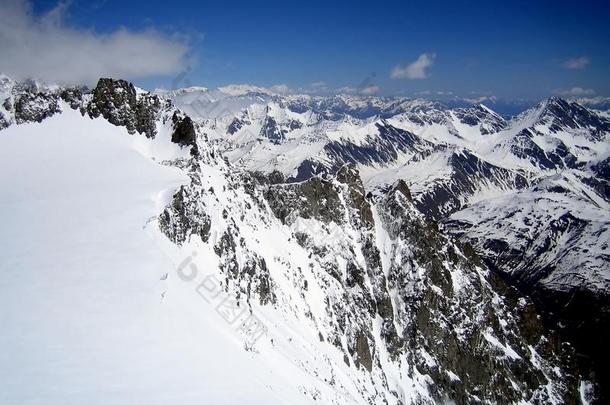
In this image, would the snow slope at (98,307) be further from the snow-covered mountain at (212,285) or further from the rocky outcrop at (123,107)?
the rocky outcrop at (123,107)

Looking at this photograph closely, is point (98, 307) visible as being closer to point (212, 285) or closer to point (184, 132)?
point (212, 285)

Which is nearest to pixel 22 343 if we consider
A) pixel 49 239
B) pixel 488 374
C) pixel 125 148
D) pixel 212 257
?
pixel 49 239

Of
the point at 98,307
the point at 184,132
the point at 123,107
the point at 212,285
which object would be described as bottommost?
the point at 212,285

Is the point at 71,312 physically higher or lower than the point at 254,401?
higher

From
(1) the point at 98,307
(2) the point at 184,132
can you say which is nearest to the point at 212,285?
(1) the point at 98,307

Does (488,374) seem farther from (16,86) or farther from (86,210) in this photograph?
(16,86)

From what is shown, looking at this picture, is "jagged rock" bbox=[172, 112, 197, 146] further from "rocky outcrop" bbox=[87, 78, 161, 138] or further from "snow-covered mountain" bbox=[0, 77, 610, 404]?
"rocky outcrop" bbox=[87, 78, 161, 138]

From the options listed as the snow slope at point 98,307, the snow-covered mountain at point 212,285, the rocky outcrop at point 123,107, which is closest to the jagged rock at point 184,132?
the snow-covered mountain at point 212,285

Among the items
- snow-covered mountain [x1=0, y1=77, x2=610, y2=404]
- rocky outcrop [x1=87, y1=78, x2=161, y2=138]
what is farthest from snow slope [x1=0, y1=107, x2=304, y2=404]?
rocky outcrop [x1=87, y1=78, x2=161, y2=138]

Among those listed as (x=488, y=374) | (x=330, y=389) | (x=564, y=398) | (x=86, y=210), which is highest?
(x=86, y=210)
